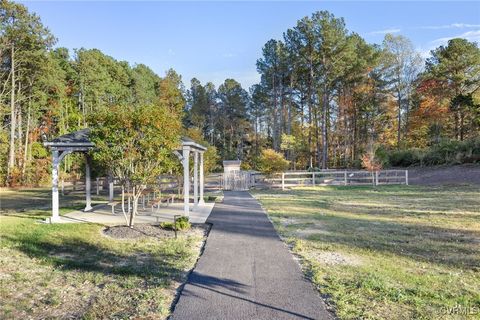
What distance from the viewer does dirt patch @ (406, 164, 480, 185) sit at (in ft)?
65.5

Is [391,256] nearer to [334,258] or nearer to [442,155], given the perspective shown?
[334,258]

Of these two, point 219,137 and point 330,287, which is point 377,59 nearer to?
point 219,137

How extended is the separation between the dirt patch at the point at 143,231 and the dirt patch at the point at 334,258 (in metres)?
3.29

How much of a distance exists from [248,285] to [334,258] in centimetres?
207

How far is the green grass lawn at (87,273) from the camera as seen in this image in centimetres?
423

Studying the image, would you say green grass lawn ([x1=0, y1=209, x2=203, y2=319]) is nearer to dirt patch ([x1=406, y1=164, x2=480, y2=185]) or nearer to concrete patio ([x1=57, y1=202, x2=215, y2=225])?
concrete patio ([x1=57, y1=202, x2=215, y2=225])

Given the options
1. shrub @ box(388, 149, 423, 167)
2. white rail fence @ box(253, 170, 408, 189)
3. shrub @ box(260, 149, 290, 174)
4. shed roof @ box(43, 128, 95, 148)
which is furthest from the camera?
shrub @ box(388, 149, 423, 167)

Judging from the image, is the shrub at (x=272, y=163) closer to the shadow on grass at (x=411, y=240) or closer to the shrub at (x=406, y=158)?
the shrub at (x=406, y=158)

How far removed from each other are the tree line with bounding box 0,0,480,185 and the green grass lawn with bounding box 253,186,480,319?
43.1ft

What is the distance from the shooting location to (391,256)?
243 inches

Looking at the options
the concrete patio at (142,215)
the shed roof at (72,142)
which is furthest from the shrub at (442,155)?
the shed roof at (72,142)

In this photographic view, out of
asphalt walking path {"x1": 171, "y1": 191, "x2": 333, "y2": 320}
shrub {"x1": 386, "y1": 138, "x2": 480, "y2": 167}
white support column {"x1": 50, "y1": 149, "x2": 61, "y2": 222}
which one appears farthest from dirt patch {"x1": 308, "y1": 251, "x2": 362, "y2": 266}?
shrub {"x1": 386, "y1": 138, "x2": 480, "y2": 167}

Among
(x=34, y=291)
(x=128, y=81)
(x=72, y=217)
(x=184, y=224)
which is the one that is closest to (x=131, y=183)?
(x=184, y=224)

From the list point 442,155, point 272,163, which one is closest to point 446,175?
point 442,155
